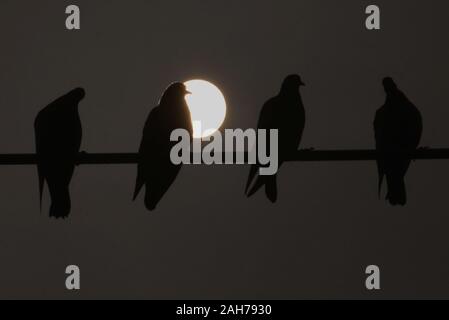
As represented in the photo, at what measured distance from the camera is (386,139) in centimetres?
456

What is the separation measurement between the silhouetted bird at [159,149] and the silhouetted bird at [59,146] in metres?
0.31

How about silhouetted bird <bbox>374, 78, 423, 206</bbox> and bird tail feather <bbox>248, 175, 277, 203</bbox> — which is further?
silhouetted bird <bbox>374, 78, 423, 206</bbox>

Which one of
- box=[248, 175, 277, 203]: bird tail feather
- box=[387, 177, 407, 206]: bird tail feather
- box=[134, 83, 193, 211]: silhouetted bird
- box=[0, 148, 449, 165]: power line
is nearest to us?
box=[0, 148, 449, 165]: power line

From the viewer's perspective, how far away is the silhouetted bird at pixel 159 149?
331 cm

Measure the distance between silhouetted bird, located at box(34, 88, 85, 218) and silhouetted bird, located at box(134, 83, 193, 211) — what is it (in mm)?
314

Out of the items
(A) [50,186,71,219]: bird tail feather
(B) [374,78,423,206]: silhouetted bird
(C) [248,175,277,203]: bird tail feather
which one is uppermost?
(B) [374,78,423,206]: silhouetted bird

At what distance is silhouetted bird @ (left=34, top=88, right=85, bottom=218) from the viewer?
3150 millimetres

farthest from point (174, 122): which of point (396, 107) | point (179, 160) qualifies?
point (396, 107)

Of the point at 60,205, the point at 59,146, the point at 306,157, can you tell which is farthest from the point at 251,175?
the point at 60,205

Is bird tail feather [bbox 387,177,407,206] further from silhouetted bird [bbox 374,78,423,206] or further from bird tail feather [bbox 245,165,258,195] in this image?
bird tail feather [bbox 245,165,258,195]

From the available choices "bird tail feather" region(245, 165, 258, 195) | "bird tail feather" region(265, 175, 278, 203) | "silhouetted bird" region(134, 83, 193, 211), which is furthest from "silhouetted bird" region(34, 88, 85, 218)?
"bird tail feather" region(265, 175, 278, 203)
